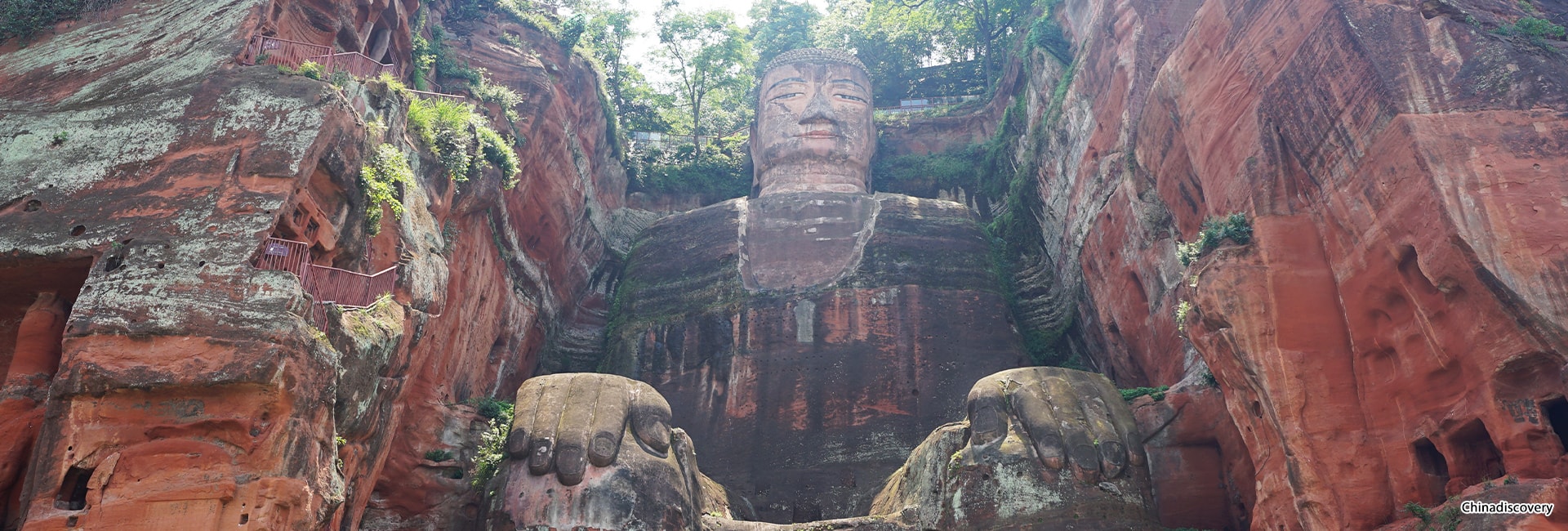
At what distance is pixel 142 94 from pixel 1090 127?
1709cm

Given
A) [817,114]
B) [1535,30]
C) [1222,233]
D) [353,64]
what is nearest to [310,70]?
[353,64]

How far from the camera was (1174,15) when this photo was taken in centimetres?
2209

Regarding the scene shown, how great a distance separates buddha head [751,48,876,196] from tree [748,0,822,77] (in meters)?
8.14

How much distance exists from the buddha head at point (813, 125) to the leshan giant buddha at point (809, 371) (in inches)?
3.1

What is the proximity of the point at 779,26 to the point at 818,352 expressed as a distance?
2112 centimetres

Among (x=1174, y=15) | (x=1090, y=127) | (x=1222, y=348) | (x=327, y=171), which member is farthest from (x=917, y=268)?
(x=327, y=171)

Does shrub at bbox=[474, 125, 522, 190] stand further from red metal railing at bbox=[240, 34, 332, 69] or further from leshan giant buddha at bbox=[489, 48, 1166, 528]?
leshan giant buddha at bbox=[489, 48, 1166, 528]

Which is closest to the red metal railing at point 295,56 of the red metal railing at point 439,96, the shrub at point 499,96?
the red metal railing at point 439,96

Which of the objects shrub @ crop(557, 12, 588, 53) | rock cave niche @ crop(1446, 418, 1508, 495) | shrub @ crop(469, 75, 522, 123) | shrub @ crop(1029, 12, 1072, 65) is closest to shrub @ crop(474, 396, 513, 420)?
shrub @ crop(469, 75, 522, 123)

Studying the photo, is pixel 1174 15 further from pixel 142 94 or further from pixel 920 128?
→ pixel 142 94

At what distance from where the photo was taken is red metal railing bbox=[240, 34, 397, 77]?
1644 centimetres

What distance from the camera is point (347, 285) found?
15016mm

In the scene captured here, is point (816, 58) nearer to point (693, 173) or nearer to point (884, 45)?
point (693, 173)

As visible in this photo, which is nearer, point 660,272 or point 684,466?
point 684,466
